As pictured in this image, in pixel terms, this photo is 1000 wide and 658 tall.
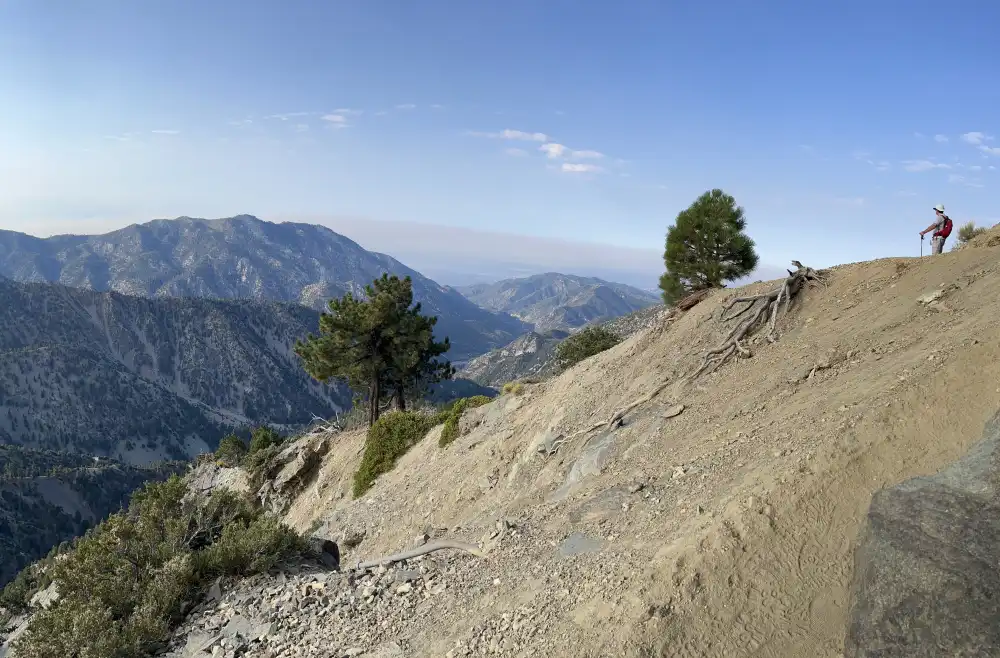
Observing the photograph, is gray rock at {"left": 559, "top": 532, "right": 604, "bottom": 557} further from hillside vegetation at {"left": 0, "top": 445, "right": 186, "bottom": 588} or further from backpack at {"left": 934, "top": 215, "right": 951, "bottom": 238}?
hillside vegetation at {"left": 0, "top": 445, "right": 186, "bottom": 588}

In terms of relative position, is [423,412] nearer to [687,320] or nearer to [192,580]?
[687,320]

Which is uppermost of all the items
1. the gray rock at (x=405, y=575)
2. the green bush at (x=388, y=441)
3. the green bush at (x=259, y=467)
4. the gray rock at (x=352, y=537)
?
the gray rock at (x=405, y=575)

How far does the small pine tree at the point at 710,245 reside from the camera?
20375 millimetres

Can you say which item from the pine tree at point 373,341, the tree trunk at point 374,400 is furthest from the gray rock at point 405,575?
the tree trunk at point 374,400

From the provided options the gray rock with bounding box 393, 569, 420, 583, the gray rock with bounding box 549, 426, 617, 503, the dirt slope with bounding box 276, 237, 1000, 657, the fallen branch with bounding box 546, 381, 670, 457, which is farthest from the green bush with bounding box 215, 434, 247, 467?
the gray rock with bounding box 393, 569, 420, 583

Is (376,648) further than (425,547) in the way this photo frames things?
No

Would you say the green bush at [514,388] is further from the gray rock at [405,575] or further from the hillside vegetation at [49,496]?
the hillside vegetation at [49,496]

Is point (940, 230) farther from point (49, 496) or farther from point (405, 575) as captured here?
point (49, 496)

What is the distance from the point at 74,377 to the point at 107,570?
228 metres

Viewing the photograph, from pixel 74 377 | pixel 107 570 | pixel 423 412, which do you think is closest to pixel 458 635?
pixel 107 570

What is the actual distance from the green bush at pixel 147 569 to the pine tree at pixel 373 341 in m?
15.0

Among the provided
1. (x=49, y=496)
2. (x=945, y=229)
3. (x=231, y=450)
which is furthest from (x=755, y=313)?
(x=49, y=496)

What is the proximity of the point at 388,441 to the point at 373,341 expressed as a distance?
19.6 feet

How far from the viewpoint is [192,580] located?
10.1 metres
